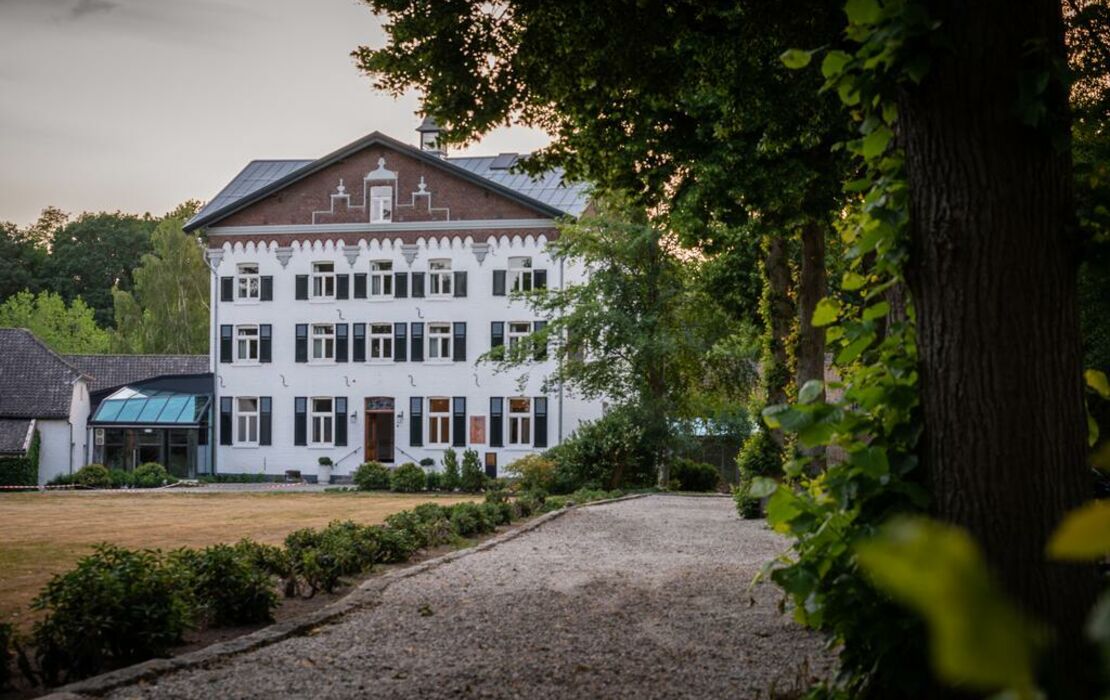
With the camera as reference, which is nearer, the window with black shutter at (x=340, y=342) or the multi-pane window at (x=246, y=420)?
the window with black shutter at (x=340, y=342)

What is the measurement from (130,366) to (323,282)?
41.1ft

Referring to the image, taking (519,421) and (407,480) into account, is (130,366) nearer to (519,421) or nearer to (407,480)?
(519,421)

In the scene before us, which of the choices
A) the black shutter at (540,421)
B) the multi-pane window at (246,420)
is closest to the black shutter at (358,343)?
the multi-pane window at (246,420)

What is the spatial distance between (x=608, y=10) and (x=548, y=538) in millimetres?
10248

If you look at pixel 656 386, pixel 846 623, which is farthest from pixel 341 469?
pixel 846 623

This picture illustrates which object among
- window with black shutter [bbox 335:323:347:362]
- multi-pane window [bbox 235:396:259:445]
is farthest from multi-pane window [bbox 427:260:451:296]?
multi-pane window [bbox 235:396:259:445]

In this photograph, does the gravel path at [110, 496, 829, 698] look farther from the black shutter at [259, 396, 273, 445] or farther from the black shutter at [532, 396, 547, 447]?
the black shutter at [259, 396, 273, 445]

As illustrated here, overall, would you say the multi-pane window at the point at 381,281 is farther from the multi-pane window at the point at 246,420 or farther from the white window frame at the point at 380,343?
the multi-pane window at the point at 246,420

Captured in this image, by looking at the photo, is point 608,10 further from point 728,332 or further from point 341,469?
point 341,469

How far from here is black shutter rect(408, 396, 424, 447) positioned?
159 ft

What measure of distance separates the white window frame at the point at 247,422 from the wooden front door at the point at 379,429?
5043mm

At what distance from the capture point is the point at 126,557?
780 centimetres

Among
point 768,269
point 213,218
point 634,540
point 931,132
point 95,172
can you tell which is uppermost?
point 213,218

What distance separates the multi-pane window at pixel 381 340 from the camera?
48.8 metres
